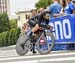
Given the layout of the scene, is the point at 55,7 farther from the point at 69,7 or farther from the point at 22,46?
the point at 22,46

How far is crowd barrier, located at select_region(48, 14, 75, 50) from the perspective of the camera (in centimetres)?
988

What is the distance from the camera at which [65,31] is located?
10.0 meters

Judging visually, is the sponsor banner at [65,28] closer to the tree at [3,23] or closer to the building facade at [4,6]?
the tree at [3,23]

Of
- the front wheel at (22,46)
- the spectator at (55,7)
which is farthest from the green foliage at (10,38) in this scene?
the front wheel at (22,46)

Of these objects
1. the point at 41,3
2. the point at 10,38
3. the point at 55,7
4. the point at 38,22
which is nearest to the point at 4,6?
the point at 41,3

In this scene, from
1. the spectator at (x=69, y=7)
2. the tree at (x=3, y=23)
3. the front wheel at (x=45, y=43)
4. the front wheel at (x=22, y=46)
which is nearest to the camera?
the front wheel at (x=45, y=43)

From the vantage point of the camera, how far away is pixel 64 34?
33.0 feet

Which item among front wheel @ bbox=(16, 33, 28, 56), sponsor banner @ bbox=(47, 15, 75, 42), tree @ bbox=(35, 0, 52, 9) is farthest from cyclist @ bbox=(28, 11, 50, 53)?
tree @ bbox=(35, 0, 52, 9)

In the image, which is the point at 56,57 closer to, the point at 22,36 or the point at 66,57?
the point at 66,57

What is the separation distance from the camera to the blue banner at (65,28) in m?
9.88

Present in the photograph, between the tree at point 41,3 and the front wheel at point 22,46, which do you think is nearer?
the front wheel at point 22,46

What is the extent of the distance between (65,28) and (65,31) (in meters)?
0.09

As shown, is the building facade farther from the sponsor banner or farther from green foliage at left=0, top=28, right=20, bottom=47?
the sponsor banner

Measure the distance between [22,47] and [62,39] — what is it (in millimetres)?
1807
